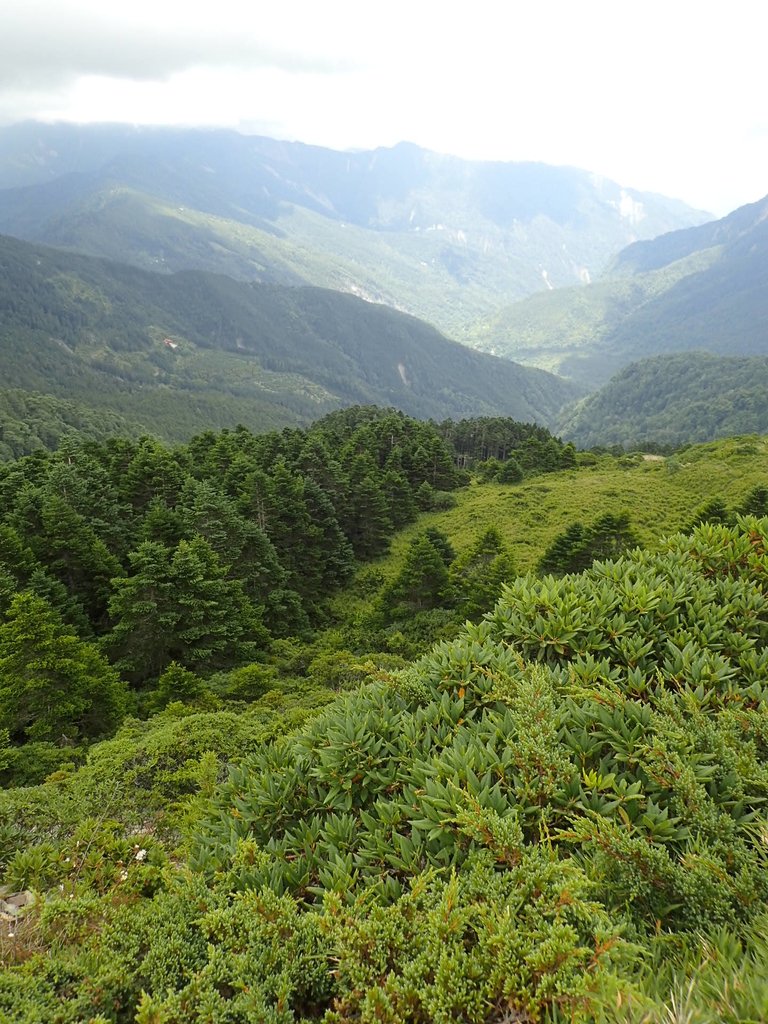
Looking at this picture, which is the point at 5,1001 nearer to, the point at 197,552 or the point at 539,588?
the point at 539,588

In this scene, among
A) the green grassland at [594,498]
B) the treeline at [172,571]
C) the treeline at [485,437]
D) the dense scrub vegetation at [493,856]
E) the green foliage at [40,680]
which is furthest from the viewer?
the treeline at [485,437]

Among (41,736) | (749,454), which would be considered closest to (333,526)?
(41,736)

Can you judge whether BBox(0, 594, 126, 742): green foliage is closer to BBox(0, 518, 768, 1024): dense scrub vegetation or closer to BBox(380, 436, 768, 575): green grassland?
BBox(0, 518, 768, 1024): dense scrub vegetation

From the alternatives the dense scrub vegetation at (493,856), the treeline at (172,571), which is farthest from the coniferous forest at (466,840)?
the treeline at (172,571)

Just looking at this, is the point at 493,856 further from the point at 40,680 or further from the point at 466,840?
the point at 40,680

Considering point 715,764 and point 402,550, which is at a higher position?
point 715,764

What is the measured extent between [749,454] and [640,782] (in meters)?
57.5

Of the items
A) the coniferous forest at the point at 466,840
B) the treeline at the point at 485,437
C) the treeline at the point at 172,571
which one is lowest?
the treeline at the point at 485,437

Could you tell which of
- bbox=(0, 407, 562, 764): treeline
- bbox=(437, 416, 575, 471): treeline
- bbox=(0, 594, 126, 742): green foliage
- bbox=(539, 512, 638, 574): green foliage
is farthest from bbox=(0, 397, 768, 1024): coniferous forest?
bbox=(437, 416, 575, 471): treeline

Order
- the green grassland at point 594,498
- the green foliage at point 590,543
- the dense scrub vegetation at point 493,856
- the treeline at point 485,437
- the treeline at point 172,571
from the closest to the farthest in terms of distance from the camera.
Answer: the dense scrub vegetation at point 493,856 < the treeline at point 172,571 < the green foliage at point 590,543 < the green grassland at point 594,498 < the treeline at point 485,437

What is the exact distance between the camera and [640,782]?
12.0 ft

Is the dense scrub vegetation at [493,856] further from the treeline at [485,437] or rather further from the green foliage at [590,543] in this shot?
the treeline at [485,437]

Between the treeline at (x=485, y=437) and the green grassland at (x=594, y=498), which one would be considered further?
the treeline at (x=485, y=437)

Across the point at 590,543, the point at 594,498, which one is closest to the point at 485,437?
the point at 594,498
